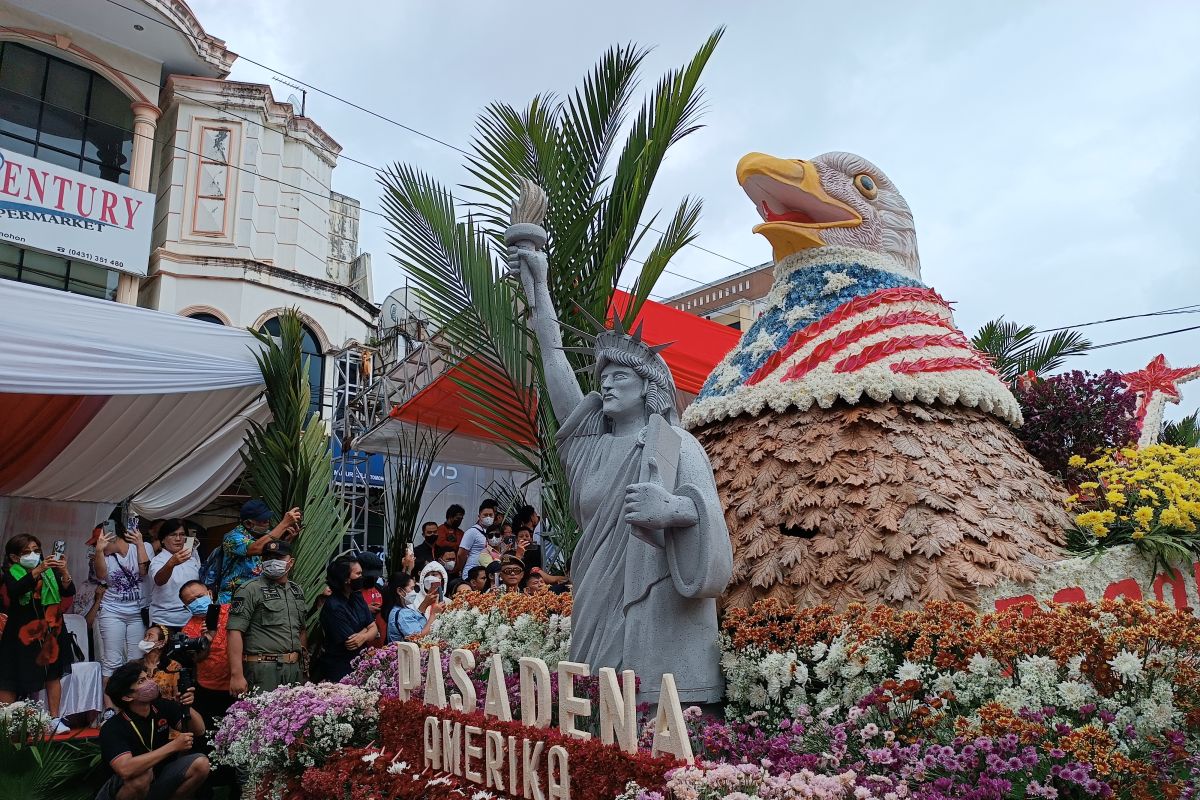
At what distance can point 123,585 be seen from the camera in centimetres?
696

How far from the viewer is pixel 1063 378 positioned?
17.7 feet

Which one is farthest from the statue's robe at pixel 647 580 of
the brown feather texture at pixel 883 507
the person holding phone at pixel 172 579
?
the person holding phone at pixel 172 579

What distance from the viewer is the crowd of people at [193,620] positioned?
4.56 metres

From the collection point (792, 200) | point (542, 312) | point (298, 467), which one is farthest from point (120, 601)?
point (792, 200)

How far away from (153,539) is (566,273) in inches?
190

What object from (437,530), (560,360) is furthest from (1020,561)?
(437,530)

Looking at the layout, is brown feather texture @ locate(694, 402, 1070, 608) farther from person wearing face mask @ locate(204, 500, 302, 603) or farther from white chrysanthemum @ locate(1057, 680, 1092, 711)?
person wearing face mask @ locate(204, 500, 302, 603)

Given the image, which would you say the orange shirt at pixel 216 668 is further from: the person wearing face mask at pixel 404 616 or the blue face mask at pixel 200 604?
the person wearing face mask at pixel 404 616

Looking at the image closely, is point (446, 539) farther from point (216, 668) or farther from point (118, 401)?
point (216, 668)

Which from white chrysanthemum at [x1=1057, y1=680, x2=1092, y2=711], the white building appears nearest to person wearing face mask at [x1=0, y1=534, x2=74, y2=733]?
white chrysanthemum at [x1=1057, y1=680, x2=1092, y2=711]

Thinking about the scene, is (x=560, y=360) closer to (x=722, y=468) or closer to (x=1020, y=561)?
(x=722, y=468)

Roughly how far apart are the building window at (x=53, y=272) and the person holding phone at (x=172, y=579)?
7269 mm

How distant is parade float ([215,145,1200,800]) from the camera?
111 inches

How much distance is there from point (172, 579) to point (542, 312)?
4.02 m
